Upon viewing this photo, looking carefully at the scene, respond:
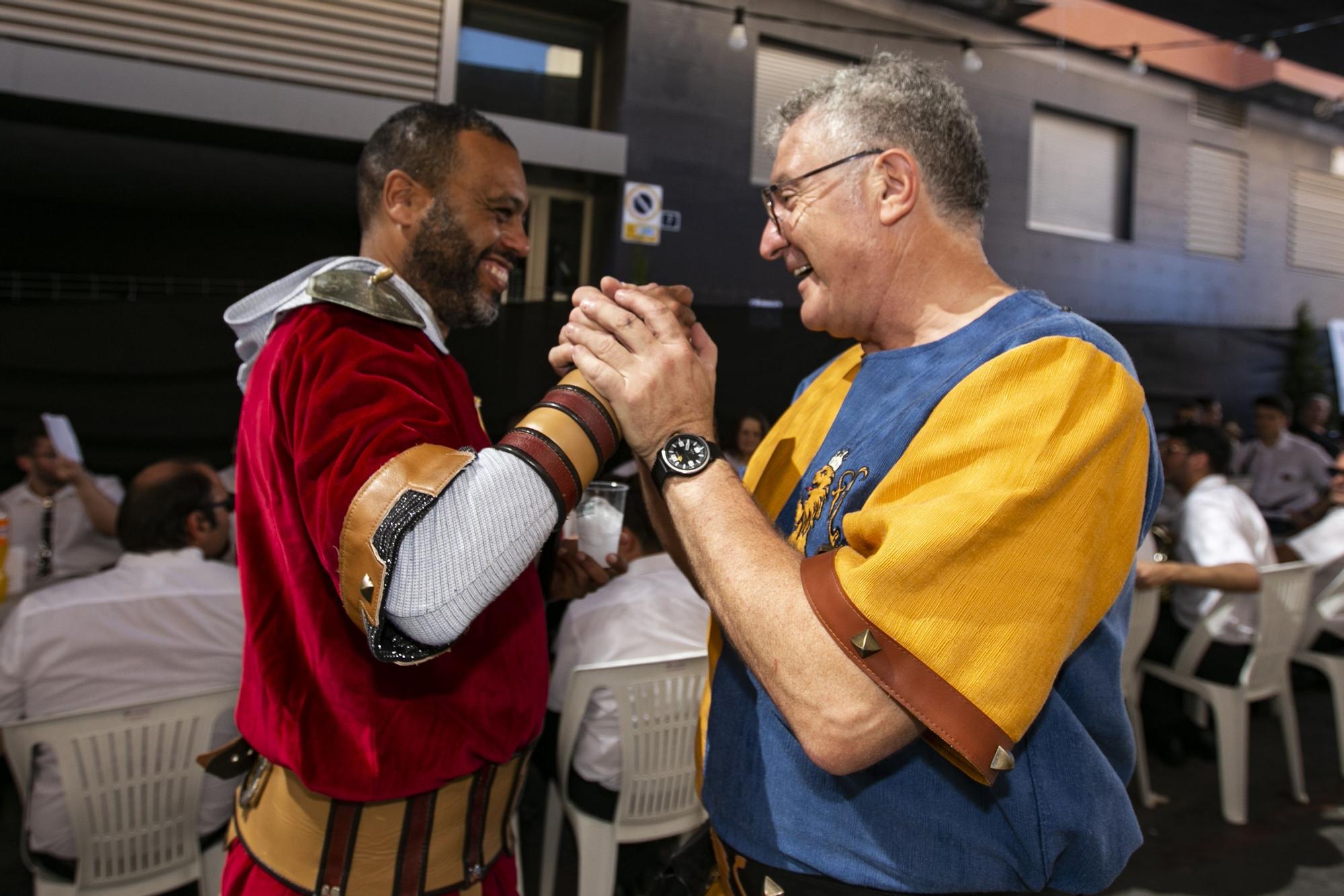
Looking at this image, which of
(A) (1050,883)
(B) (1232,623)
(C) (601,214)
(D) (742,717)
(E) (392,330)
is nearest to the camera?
(A) (1050,883)

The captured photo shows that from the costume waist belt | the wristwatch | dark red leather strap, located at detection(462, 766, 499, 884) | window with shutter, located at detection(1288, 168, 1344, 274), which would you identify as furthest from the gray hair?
window with shutter, located at detection(1288, 168, 1344, 274)

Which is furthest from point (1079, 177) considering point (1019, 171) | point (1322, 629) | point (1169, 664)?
point (1169, 664)

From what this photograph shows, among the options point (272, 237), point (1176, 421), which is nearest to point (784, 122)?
point (272, 237)

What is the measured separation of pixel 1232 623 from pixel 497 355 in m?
3.88

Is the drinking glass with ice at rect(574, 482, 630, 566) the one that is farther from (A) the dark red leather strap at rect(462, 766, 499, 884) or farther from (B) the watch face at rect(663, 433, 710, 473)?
(B) the watch face at rect(663, 433, 710, 473)

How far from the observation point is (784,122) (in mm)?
1281

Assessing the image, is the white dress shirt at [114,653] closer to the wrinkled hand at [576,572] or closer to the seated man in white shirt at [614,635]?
the seated man in white shirt at [614,635]

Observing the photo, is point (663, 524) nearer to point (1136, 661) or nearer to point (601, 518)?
point (601, 518)

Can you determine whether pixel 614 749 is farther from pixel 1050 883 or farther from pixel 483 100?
pixel 483 100

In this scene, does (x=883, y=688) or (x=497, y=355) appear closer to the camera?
(x=883, y=688)

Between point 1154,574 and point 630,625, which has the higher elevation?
point 1154,574

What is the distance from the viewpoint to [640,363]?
1.01 meters

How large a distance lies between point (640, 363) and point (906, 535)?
0.36 metres

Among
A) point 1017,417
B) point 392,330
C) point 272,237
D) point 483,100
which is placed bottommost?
point 1017,417
